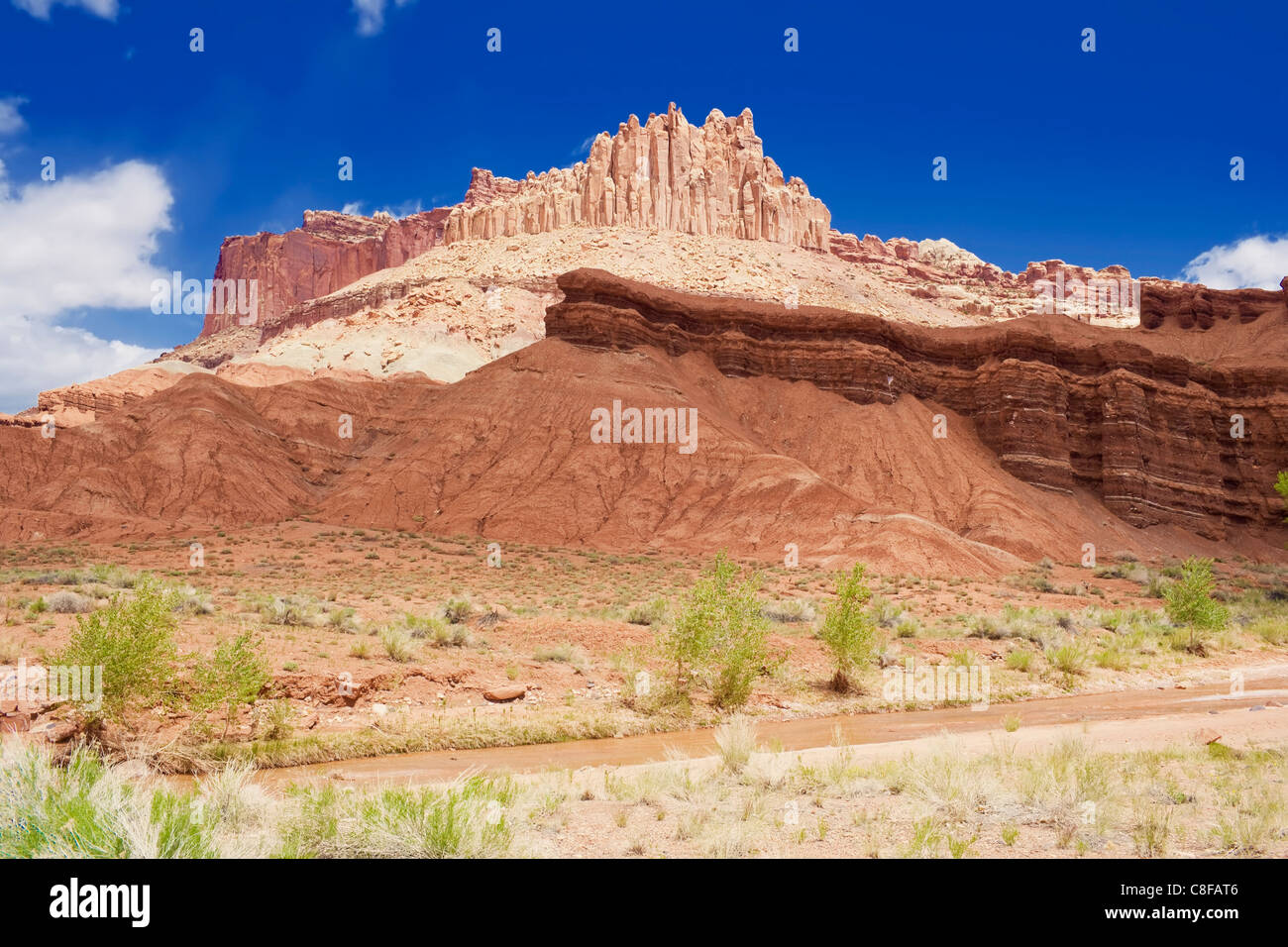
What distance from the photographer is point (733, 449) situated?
51.0m

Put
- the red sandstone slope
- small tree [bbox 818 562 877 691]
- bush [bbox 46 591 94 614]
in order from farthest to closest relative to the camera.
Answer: the red sandstone slope, small tree [bbox 818 562 877 691], bush [bbox 46 591 94 614]

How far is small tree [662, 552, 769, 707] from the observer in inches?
630

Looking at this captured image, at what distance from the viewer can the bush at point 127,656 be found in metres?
11.5

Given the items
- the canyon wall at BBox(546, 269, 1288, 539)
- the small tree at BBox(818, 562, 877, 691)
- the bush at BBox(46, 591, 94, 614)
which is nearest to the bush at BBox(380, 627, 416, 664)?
the bush at BBox(46, 591, 94, 614)

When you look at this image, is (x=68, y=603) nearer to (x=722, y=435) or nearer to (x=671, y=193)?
(x=722, y=435)

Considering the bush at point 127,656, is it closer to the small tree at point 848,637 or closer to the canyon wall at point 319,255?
the small tree at point 848,637

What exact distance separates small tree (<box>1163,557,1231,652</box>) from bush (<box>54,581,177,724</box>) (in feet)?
84.2

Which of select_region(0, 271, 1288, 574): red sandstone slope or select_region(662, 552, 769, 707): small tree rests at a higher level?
select_region(0, 271, 1288, 574): red sandstone slope

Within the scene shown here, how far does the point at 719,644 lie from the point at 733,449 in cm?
3518

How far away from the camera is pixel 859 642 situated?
58.6 feet

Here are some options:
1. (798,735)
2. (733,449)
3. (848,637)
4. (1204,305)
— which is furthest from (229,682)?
(1204,305)

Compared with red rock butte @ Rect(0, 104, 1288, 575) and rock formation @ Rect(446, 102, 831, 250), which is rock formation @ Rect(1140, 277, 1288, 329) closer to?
red rock butte @ Rect(0, 104, 1288, 575)
